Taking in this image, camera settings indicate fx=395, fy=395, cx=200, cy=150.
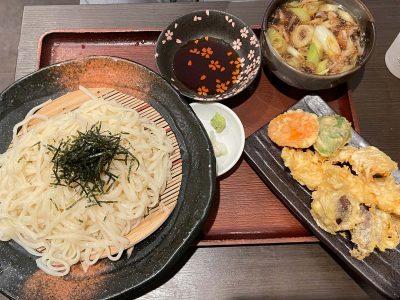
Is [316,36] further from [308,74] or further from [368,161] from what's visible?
[368,161]

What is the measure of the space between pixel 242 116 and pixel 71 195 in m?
1.21

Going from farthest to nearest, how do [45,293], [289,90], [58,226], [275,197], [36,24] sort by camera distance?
[36,24], [289,90], [275,197], [58,226], [45,293]

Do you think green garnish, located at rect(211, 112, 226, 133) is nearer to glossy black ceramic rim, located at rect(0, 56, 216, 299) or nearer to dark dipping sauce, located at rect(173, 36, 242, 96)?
dark dipping sauce, located at rect(173, 36, 242, 96)

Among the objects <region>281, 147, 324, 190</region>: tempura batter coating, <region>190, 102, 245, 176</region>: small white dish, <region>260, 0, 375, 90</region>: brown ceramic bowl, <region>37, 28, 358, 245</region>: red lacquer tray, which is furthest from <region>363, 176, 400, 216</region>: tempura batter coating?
<region>190, 102, 245, 176</region>: small white dish

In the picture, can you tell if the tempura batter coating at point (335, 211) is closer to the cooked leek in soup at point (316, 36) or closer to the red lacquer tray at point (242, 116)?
the red lacquer tray at point (242, 116)

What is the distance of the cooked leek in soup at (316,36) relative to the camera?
2.54m

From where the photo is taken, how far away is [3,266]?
201 cm

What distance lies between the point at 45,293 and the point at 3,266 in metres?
0.27

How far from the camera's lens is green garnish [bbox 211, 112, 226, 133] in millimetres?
2561

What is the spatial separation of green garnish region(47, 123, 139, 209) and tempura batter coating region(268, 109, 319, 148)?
89 cm

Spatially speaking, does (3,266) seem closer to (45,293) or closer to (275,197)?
(45,293)

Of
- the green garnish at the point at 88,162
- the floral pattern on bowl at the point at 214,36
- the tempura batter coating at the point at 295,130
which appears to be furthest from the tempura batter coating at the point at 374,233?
the green garnish at the point at 88,162

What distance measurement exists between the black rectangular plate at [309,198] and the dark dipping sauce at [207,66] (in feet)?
1.46

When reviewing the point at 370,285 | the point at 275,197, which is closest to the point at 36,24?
the point at 275,197
